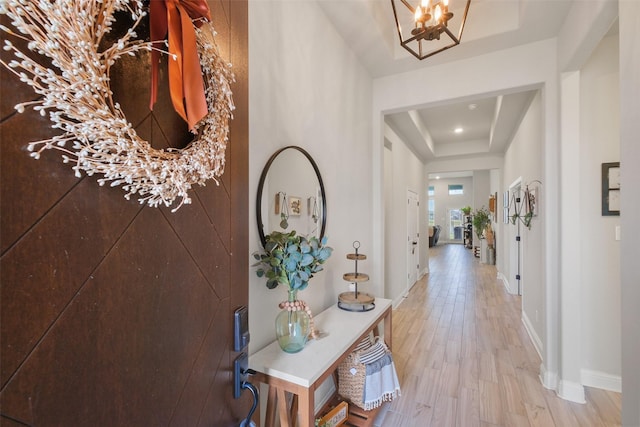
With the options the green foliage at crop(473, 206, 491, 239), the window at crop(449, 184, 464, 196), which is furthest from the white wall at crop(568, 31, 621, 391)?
the window at crop(449, 184, 464, 196)

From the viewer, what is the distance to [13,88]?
47 centimetres

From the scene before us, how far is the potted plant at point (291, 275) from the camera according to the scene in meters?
1.43

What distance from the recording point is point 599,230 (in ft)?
8.03

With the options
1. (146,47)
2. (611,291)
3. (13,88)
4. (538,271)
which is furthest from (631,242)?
(538,271)

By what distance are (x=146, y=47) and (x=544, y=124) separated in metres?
3.15

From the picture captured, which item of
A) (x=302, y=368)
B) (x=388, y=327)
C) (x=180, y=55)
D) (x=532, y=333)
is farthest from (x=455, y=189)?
(x=180, y=55)

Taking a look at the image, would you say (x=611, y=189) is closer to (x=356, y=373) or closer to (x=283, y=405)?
(x=356, y=373)

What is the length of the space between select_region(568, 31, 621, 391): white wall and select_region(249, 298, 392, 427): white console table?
220cm

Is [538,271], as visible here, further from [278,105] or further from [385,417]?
[278,105]

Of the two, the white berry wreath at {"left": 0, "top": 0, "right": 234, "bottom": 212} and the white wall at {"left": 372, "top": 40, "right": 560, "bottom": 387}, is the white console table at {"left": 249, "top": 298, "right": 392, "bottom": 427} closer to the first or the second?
the white berry wreath at {"left": 0, "top": 0, "right": 234, "bottom": 212}

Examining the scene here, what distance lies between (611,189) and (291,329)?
2910 millimetres

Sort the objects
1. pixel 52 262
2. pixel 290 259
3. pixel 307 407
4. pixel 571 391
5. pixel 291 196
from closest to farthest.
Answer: pixel 52 262
pixel 307 407
pixel 290 259
pixel 291 196
pixel 571 391

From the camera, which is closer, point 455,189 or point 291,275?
point 291,275

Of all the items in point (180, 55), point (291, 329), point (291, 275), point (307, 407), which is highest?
point (180, 55)
